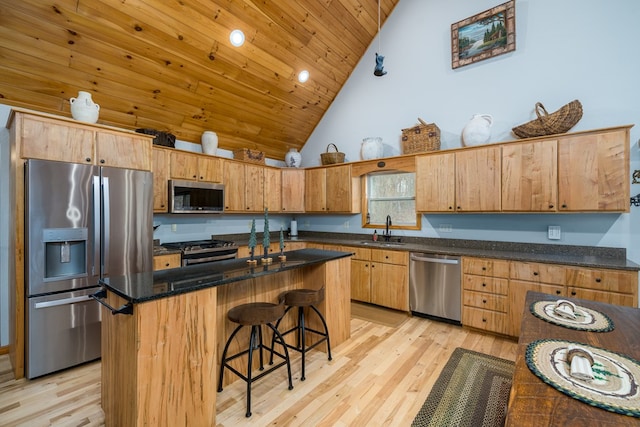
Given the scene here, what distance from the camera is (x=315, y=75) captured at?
4.48m

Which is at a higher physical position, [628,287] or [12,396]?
[628,287]

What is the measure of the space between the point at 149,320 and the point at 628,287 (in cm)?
370

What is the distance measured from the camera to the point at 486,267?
10.4 feet

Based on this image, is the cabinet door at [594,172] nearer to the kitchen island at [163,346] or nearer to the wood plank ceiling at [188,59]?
the kitchen island at [163,346]

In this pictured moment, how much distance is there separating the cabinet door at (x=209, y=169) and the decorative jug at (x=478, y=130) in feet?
11.0

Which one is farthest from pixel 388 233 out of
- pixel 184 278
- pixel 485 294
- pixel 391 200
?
pixel 184 278

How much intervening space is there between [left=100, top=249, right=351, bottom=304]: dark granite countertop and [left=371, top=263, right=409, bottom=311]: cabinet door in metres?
1.64

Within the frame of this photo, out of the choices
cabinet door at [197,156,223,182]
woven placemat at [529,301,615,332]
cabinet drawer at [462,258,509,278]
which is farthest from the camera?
cabinet door at [197,156,223,182]

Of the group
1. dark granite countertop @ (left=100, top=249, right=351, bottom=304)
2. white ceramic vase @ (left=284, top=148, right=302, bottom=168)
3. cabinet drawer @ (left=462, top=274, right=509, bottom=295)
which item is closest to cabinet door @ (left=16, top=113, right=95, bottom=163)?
dark granite countertop @ (left=100, top=249, right=351, bottom=304)

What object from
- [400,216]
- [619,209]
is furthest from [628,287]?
[400,216]

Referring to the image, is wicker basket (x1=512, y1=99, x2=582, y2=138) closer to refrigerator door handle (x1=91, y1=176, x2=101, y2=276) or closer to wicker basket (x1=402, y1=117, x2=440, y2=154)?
wicker basket (x1=402, y1=117, x2=440, y2=154)

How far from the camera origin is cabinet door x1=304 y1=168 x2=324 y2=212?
492cm

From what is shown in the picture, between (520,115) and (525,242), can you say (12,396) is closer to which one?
(525,242)

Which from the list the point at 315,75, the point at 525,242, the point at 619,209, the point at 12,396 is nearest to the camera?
the point at 12,396
